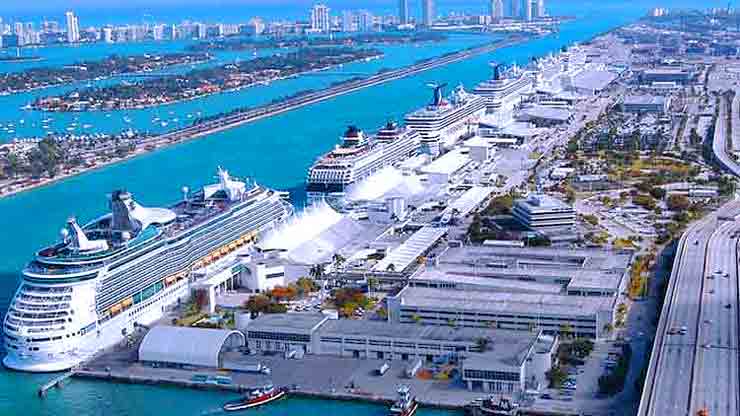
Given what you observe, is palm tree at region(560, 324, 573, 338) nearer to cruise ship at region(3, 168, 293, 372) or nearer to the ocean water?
the ocean water

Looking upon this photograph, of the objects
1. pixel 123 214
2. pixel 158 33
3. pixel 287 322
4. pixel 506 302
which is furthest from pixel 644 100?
pixel 158 33

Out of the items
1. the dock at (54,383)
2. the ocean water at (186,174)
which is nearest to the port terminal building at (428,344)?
the ocean water at (186,174)

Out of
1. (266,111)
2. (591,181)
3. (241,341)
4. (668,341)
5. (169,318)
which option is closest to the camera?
(668,341)

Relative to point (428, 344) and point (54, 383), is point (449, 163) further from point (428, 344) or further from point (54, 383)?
point (54, 383)

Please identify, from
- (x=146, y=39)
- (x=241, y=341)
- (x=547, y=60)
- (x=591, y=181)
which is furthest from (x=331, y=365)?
(x=146, y=39)

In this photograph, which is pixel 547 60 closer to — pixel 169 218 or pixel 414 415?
pixel 169 218

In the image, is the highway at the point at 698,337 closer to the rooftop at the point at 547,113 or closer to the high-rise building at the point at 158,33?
the rooftop at the point at 547,113

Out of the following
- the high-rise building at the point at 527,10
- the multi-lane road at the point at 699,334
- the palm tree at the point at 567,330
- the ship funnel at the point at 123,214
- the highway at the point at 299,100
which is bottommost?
the palm tree at the point at 567,330
